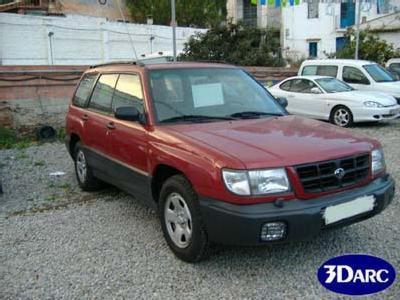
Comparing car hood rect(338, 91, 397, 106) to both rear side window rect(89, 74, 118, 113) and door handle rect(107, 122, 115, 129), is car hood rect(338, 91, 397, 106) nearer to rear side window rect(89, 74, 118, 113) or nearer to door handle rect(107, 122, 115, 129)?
rear side window rect(89, 74, 118, 113)

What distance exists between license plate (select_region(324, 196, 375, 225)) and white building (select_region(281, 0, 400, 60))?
2673 cm

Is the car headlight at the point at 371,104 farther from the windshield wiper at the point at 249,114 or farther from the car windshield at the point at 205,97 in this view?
the windshield wiper at the point at 249,114

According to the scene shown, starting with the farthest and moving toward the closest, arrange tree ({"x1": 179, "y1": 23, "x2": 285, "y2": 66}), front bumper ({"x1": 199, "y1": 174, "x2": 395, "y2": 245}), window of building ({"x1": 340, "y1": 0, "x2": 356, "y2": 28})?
window of building ({"x1": 340, "y1": 0, "x2": 356, "y2": 28}), tree ({"x1": 179, "y1": 23, "x2": 285, "y2": 66}), front bumper ({"x1": 199, "y1": 174, "x2": 395, "y2": 245})

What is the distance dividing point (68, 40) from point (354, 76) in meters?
15.3

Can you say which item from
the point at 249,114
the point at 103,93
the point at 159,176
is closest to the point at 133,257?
the point at 159,176

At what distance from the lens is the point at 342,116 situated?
37.3ft

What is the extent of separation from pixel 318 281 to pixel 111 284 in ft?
5.33

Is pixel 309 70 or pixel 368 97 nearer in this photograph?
pixel 368 97

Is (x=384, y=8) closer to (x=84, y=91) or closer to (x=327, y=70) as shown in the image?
(x=327, y=70)

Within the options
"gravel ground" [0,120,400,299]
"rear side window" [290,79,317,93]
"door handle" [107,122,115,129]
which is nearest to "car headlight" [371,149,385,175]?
"gravel ground" [0,120,400,299]

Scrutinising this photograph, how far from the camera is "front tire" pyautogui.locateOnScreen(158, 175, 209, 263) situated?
366 centimetres

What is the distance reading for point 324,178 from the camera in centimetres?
351

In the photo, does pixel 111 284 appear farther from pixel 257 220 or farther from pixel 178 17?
pixel 178 17

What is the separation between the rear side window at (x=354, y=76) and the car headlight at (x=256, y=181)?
10580 mm
